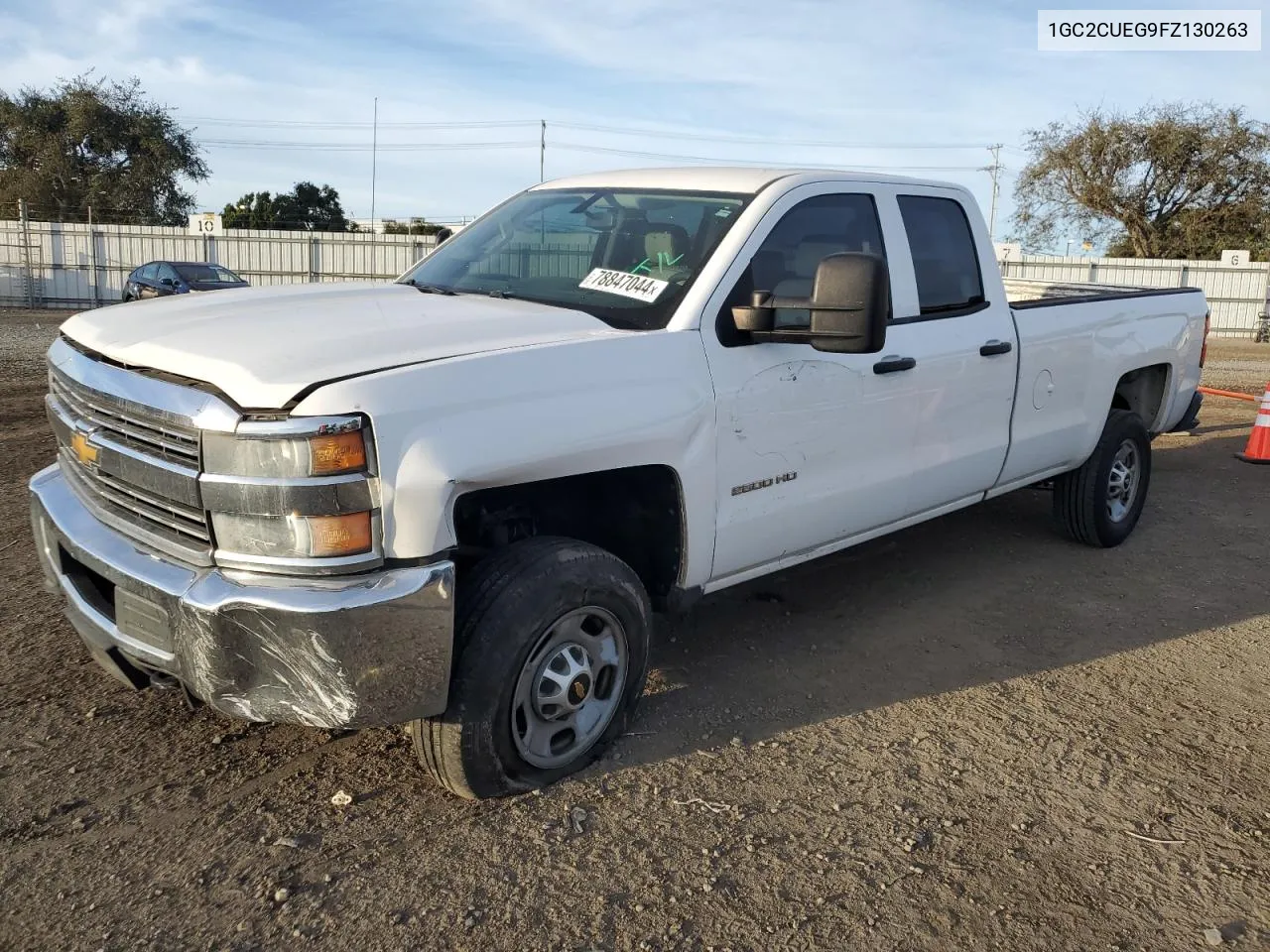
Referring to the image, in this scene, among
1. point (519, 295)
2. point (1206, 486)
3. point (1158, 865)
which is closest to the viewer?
point (1158, 865)

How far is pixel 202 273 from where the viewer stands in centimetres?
2097

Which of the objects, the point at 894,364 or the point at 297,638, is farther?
the point at 894,364

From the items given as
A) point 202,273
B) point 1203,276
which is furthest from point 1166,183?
point 202,273

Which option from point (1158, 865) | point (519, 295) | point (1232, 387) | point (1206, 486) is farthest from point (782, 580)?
point (1232, 387)

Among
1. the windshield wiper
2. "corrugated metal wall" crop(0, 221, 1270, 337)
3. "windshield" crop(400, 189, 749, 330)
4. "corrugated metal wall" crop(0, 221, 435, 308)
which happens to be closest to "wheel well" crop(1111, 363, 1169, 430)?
"windshield" crop(400, 189, 749, 330)

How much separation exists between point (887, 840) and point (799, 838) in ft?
0.84

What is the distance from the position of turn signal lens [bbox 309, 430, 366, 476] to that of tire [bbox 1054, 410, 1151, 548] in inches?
180

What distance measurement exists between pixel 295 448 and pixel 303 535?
225 millimetres

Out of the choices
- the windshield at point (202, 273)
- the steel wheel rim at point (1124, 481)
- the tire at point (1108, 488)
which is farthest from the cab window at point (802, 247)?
the windshield at point (202, 273)

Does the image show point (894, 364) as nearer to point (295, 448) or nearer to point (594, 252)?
point (594, 252)

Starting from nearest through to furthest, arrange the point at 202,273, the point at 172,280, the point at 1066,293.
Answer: the point at 1066,293 → the point at 172,280 → the point at 202,273

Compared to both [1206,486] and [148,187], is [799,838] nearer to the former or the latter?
[1206,486]

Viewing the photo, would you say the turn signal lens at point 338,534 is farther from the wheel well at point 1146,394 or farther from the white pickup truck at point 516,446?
the wheel well at point 1146,394

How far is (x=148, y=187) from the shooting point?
136ft
